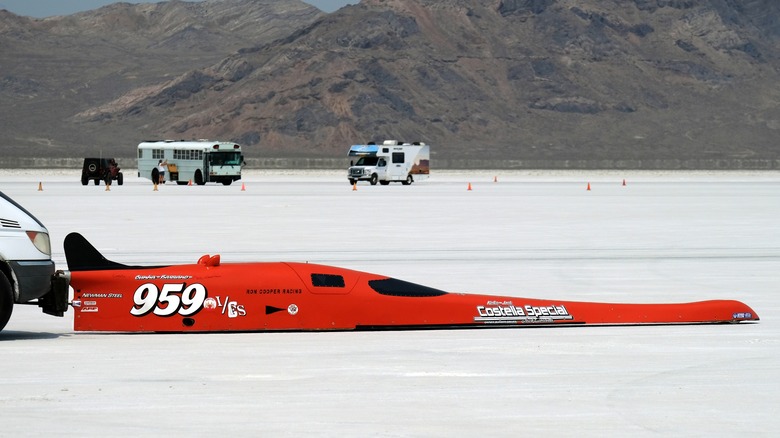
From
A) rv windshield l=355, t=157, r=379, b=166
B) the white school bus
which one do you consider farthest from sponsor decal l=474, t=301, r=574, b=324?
rv windshield l=355, t=157, r=379, b=166

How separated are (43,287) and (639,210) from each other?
117ft

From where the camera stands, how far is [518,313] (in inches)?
554

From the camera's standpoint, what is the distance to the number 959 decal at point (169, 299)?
1338cm

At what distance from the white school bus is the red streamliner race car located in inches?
2644

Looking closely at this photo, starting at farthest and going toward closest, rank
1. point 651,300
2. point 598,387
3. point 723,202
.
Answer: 1. point 723,202
2. point 651,300
3. point 598,387

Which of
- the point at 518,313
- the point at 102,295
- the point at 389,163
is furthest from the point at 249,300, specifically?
the point at 389,163

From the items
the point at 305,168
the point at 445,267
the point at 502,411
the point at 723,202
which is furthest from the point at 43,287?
the point at 305,168

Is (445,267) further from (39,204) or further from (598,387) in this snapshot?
(39,204)

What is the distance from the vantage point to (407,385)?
1059 cm

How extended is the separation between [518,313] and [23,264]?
196 inches

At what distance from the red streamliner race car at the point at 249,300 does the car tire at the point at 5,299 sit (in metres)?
0.84

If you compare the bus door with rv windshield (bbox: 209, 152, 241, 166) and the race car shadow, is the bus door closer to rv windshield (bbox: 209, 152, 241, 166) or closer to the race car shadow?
rv windshield (bbox: 209, 152, 241, 166)

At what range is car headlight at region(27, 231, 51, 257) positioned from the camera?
13.1 meters

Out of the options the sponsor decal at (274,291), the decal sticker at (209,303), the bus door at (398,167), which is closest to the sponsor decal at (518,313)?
the sponsor decal at (274,291)
